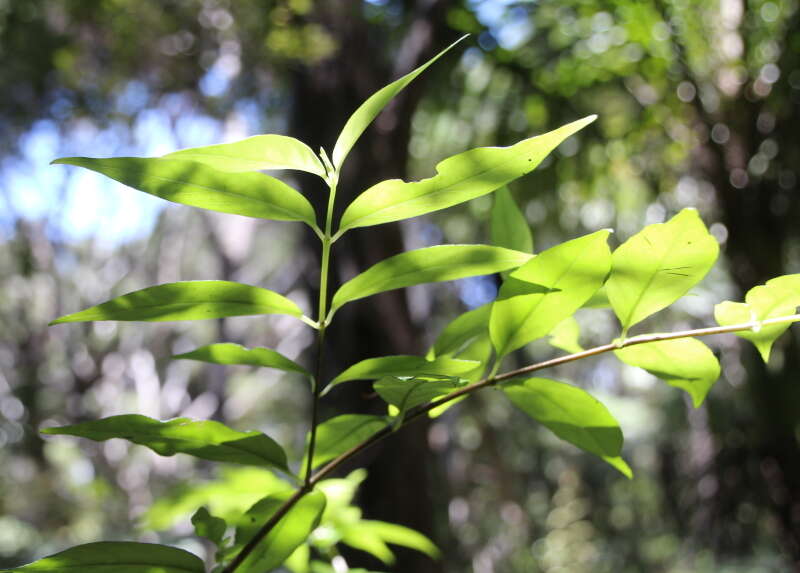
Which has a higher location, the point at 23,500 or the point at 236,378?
the point at 23,500

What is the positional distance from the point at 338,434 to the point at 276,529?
43 millimetres

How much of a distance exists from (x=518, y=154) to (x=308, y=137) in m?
0.92

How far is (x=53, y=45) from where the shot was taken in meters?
2.18

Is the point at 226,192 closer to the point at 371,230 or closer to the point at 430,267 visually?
the point at 430,267

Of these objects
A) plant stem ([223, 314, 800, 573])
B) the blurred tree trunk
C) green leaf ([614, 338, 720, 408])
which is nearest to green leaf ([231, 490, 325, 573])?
plant stem ([223, 314, 800, 573])

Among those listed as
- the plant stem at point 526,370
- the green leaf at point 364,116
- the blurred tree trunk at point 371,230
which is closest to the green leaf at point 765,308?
the plant stem at point 526,370

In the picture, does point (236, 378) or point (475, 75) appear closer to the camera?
point (475, 75)

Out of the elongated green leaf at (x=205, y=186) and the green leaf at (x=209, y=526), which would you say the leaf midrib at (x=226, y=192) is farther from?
the green leaf at (x=209, y=526)

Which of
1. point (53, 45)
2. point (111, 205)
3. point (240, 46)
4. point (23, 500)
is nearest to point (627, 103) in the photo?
point (240, 46)

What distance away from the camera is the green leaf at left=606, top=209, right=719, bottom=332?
0.20 m

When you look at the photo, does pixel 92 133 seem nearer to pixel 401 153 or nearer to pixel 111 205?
pixel 111 205

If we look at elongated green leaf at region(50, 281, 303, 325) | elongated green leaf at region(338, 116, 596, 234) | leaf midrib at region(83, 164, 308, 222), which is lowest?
elongated green leaf at region(50, 281, 303, 325)

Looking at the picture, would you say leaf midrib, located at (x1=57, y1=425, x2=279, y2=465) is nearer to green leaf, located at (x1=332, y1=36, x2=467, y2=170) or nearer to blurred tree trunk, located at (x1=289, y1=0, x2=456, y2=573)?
green leaf, located at (x1=332, y1=36, x2=467, y2=170)

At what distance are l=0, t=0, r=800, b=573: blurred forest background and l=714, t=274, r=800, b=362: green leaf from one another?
A: 13 cm
